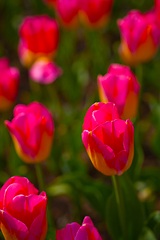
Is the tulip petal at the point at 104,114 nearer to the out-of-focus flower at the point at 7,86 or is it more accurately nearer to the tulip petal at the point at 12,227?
the tulip petal at the point at 12,227

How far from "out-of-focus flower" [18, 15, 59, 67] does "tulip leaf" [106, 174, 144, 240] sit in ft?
1.85

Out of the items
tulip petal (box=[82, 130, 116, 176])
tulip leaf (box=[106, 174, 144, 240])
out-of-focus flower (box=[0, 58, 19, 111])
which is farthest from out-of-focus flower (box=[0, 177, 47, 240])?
out-of-focus flower (box=[0, 58, 19, 111])

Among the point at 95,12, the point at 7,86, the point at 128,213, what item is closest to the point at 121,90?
the point at 128,213

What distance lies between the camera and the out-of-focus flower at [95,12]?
1.22m

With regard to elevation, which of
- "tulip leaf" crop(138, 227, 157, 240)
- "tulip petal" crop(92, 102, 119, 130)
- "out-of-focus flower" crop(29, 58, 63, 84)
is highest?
"tulip petal" crop(92, 102, 119, 130)

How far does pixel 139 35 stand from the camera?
0.97 metres

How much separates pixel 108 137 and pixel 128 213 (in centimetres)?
31

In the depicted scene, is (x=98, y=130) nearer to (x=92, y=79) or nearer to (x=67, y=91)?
(x=67, y=91)

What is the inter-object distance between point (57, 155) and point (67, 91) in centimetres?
36

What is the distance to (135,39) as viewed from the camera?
979 mm

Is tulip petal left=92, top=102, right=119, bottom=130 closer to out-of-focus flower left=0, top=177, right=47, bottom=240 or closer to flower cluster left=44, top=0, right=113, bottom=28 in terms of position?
out-of-focus flower left=0, top=177, right=47, bottom=240

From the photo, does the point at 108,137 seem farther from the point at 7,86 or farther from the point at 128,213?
the point at 7,86

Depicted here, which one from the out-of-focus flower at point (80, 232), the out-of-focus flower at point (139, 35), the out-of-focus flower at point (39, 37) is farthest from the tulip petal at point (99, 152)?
the out-of-focus flower at point (39, 37)

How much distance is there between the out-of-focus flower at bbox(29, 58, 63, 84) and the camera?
113 cm
